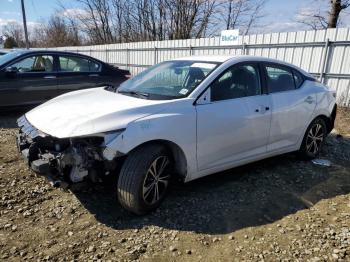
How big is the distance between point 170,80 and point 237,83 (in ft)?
2.70

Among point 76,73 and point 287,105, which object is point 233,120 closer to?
point 287,105

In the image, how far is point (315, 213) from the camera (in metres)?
3.61

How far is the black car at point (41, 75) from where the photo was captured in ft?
22.8

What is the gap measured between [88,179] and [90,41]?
33.5 metres

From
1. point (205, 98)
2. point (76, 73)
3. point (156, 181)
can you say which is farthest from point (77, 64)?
point (156, 181)

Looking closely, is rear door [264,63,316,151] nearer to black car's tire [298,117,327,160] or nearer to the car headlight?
black car's tire [298,117,327,160]

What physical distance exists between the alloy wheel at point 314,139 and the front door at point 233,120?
1188 mm

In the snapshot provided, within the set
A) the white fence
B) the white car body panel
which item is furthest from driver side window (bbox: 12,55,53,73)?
the white fence

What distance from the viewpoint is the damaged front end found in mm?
3018

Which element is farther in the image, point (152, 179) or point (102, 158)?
point (152, 179)

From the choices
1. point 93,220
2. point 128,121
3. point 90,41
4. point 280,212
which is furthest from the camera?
point 90,41

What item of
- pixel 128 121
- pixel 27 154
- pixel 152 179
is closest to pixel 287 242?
pixel 152 179

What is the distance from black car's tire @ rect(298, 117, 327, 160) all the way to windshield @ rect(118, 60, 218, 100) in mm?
2106

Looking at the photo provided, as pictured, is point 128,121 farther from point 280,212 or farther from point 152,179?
point 280,212
